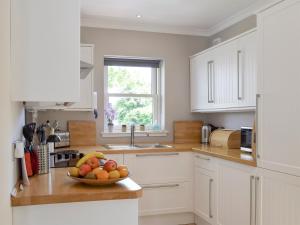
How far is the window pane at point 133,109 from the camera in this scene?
4.21 metres

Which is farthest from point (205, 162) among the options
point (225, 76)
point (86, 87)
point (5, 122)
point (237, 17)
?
point (5, 122)

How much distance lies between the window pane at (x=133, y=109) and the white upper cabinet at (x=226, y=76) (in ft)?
2.07

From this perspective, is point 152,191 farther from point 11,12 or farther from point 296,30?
point 11,12

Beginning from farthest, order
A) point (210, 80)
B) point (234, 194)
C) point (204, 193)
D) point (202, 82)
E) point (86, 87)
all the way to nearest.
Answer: point (202, 82)
point (210, 80)
point (86, 87)
point (204, 193)
point (234, 194)

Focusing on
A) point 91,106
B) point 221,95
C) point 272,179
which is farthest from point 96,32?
point 272,179

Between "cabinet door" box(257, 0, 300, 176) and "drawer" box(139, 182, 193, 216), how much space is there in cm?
139

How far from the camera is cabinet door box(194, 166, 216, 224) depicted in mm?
3199

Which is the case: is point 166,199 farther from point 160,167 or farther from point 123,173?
point 123,173

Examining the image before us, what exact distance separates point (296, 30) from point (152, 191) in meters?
2.26

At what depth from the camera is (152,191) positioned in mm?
3521

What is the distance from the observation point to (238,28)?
12.3 feet

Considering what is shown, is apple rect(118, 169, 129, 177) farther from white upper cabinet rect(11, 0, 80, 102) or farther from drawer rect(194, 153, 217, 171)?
drawer rect(194, 153, 217, 171)

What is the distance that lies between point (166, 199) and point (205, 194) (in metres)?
0.48

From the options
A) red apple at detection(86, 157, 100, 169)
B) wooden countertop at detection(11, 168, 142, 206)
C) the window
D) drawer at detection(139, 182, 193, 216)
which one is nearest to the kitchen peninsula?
wooden countertop at detection(11, 168, 142, 206)
